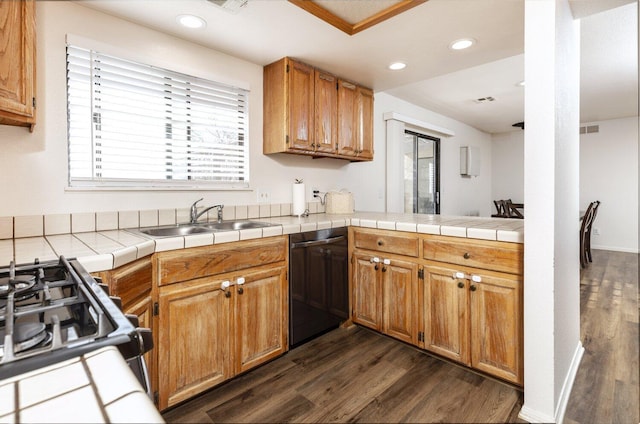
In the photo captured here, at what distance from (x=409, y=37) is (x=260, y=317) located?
1838mm

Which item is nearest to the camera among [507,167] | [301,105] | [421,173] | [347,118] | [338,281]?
[338,281]

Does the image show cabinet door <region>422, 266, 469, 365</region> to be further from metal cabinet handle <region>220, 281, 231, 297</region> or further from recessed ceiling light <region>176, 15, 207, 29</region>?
recessed ceiling light <region>176, 15, 207, 29</region>

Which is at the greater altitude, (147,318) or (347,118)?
(347,118)

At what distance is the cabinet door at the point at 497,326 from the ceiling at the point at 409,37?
4.54 ft

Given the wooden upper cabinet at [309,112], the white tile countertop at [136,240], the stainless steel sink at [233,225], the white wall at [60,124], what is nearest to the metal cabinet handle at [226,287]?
the white tile countertop at [136,240]

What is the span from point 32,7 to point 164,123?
2.39 ft

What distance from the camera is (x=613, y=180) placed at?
5168 millimetres

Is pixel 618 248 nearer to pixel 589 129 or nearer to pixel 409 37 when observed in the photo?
pixel 589 129

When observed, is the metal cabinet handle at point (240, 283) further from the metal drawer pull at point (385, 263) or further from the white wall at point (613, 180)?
the white wall at point (613, 180)

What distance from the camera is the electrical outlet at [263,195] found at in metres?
2.38

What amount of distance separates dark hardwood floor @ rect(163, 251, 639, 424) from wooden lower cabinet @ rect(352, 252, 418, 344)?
4.6 inches

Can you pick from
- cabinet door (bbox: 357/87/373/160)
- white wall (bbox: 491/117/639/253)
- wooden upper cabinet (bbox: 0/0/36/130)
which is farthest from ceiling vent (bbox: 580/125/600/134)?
wooden upper cabinet (bbox: 0/0/36/130)

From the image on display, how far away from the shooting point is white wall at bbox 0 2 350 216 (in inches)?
57.1

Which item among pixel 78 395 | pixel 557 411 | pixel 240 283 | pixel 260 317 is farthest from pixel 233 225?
pixel 557 411
